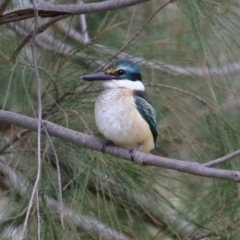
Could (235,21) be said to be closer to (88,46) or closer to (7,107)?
(88,46)

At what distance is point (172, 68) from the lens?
189 cm

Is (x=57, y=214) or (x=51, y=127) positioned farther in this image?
(x=57, y=214)

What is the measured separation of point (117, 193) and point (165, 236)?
14cm

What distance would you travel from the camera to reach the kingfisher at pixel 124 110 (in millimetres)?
1508

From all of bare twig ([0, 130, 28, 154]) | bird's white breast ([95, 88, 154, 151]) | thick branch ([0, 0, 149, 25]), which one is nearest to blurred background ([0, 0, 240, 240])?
bare twig ([0, 130, 28, 154])

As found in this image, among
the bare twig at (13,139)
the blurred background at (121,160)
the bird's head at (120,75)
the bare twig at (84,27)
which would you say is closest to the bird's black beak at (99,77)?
the bird's head at (120,75)

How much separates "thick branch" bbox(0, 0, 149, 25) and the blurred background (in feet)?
0.74

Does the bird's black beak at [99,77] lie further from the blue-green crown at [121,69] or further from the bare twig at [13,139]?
the bare twig at [13,139]

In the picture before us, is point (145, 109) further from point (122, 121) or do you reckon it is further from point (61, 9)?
point (61, 9)

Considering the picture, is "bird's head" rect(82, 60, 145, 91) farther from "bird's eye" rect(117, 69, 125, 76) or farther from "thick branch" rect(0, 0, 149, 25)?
"thick branch" rect(0, 0, 149, 25)

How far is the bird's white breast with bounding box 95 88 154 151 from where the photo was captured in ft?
4.93

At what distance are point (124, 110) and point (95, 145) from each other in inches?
6.6

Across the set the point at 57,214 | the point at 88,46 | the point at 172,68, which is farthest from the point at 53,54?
the point at 57,214

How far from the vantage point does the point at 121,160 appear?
1.69m
